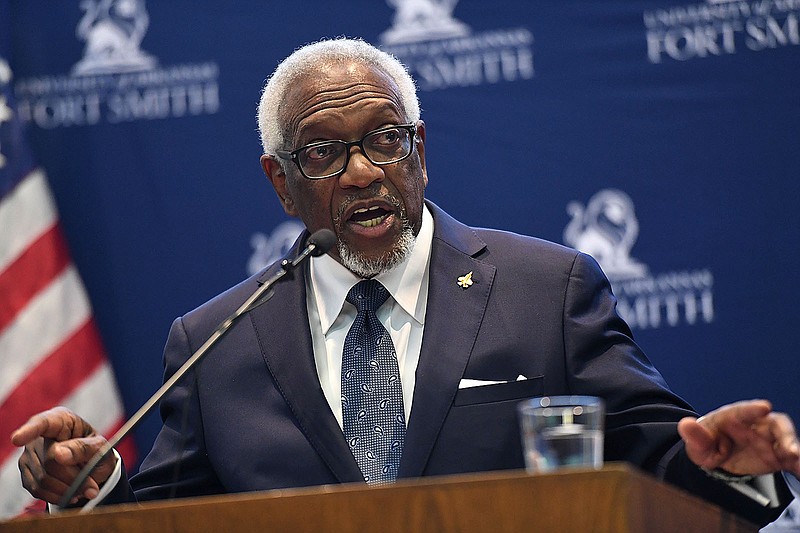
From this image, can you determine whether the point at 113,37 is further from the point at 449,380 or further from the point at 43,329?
the point at 449,380

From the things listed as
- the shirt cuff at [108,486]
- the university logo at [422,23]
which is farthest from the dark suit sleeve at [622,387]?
the university logo at [422,23]

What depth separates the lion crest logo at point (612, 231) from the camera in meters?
3.67

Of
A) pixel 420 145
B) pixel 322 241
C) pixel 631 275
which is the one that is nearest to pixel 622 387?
pixel 322 241

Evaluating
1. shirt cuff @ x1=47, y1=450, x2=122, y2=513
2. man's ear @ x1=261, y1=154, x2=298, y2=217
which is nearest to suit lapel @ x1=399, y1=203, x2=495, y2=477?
man's ear @ x1=261, y1=154, x2=298, y2=217

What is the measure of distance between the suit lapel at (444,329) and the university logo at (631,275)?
1009 millimetres

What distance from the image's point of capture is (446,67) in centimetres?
385

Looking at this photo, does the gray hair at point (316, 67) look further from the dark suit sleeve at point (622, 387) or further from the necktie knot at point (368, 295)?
the dark suit sleeve at point (622, 387)

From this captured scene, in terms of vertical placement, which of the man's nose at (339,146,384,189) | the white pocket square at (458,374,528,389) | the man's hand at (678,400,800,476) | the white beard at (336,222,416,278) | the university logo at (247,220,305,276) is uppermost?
the man's nose at (339,146,384,189)

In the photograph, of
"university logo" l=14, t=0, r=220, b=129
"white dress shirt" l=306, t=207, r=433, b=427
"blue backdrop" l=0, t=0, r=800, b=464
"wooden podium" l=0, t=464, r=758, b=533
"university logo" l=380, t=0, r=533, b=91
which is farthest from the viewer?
"university logo" l=14, t=0, r=220, b=129

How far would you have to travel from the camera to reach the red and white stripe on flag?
12.9 feet

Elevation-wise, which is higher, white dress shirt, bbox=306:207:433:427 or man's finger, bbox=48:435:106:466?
white dress shirt, bbox=306:207:433:427

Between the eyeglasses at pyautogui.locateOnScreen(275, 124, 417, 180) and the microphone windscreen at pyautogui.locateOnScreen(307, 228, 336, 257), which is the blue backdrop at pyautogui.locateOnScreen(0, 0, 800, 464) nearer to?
the eyeglasses at pyautogui.locateOnScreen(275, 124, 417, 180)

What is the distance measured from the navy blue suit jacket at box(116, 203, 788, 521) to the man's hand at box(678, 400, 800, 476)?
363 millimetres

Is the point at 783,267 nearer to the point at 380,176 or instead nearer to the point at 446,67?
the point at 446,67
